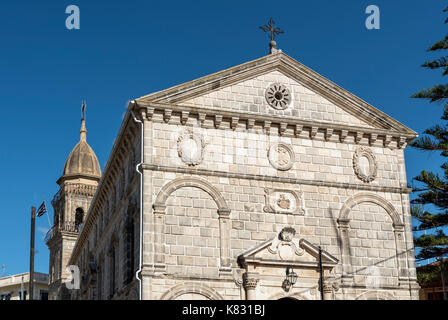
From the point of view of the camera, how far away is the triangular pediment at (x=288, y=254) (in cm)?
2433

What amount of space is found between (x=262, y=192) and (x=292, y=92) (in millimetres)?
4465

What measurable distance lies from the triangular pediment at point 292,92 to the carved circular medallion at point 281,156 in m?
1.35

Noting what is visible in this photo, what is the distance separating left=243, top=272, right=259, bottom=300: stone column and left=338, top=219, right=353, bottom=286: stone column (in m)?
3.58

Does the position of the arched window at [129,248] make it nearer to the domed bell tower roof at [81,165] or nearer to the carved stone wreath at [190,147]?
the carved stone wreath at [190,147]

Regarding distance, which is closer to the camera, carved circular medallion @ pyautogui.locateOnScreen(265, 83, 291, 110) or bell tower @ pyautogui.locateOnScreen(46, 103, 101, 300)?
carved circular medallion @ pyautogui.locateOnScreen(265, 83, 291, 110)

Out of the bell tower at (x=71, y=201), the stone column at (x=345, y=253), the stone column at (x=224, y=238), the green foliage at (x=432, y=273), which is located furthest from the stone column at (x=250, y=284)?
the bell tower at (x=71, y=201)

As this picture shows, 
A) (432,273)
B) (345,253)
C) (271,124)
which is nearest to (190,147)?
(271,124)

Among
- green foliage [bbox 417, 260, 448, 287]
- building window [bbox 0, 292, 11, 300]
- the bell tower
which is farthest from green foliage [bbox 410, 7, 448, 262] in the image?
building window [bbox 0, 292, 11, 300]

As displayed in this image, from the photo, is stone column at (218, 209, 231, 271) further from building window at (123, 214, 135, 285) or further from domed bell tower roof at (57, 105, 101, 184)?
domed bell tower roof at (57, 105, 101, 184)

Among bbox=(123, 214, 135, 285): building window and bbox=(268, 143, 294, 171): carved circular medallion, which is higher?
bbox=(268, 143, 294, 171): carved circular medallion

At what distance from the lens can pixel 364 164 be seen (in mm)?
27266

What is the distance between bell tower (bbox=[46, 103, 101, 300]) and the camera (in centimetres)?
5800

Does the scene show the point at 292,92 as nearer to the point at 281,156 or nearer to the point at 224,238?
the point at 281,156

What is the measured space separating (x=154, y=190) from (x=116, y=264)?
21.4 ft
